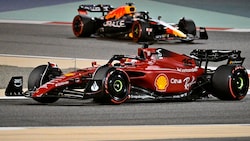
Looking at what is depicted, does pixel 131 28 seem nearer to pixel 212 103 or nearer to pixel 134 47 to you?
pixel 134 47

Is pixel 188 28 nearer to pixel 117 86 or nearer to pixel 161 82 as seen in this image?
pixel 161 82

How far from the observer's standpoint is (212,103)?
13.6 meters

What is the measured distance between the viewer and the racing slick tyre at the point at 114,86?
1279 cm

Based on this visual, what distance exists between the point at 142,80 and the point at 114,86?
1.77ft

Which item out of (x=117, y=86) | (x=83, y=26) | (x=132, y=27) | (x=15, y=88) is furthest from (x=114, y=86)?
(x=83, y=26)

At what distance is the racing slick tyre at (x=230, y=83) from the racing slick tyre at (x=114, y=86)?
1.31 m

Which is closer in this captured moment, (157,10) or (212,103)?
(212,103)

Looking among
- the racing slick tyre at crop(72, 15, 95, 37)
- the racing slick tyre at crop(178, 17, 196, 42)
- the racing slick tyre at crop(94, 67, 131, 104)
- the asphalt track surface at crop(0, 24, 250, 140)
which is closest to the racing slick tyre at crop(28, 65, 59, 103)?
the asphalt track surface at crop(0, 24, 250, 140)

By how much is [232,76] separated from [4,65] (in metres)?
5.00

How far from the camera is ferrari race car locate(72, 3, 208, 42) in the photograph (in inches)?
867

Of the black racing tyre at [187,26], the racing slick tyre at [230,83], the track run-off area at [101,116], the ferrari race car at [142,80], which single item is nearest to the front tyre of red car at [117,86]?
the ferrari race car at [142,80]

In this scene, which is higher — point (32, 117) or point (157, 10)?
point (157, 10)

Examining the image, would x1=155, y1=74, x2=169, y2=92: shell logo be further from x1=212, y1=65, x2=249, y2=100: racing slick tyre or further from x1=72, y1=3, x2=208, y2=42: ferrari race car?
x1=72, y1=3, x2=208, y2=42: ferrari race car

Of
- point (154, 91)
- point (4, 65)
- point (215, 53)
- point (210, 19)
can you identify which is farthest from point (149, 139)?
point (210, 19)
